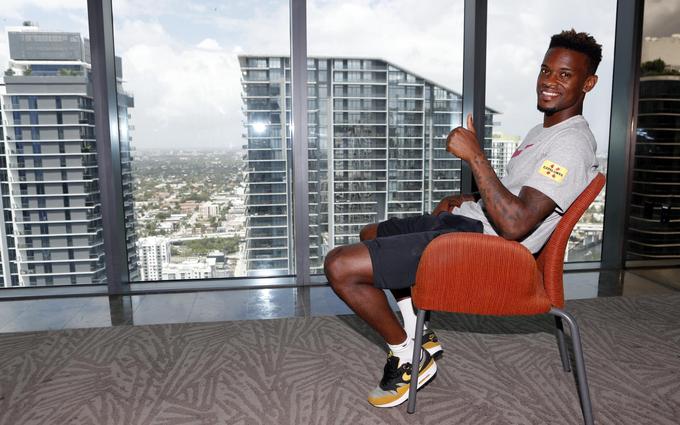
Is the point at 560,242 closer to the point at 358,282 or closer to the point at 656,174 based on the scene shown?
the point at 358,282

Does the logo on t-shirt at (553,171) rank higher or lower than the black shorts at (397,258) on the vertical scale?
higher

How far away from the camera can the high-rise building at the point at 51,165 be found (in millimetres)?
2719

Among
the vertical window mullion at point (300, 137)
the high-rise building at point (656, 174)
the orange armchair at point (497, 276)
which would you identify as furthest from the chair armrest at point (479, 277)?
the high-rise building at point (656, 174)

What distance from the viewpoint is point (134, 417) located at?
1.50 meters

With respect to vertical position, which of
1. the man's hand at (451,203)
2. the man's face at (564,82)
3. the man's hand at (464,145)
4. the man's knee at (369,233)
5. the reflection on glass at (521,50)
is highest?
the reflection on glass at (521,50)

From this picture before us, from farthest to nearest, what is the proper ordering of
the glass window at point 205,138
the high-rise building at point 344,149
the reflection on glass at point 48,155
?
the high-rise building at point 344,149 → the glass window at point 205,138 → the reflection on glass at point 48,155

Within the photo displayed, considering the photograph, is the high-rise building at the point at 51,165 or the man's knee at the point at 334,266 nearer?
the man's knee at the point at 334,266

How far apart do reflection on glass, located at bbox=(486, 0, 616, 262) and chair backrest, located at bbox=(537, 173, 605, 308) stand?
1.83m

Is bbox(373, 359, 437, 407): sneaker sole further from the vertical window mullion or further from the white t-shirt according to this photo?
the vertical window mullion

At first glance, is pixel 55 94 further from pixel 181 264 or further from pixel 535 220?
pixel 535 220

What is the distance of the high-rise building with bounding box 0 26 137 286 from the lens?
2.72m

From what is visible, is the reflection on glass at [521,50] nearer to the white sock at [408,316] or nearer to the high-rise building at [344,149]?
the high-rise building at [344,149]

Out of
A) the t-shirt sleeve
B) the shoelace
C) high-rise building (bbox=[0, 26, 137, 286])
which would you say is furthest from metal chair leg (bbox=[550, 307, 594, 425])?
high-rise building (bbox=[0, 26, 137, 286])

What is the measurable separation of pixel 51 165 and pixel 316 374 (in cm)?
214
